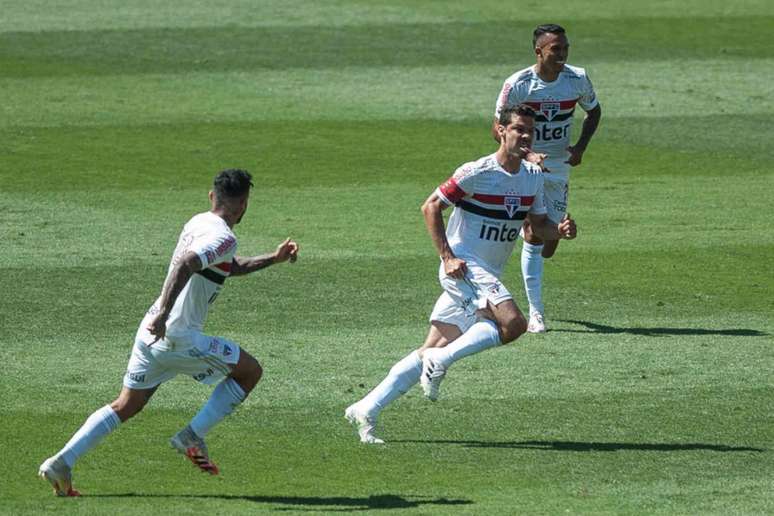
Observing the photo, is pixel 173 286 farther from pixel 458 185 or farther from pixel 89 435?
pixel 458 185

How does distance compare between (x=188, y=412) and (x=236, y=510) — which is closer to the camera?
(x=236, y=510)

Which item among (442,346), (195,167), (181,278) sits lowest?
(195,167)

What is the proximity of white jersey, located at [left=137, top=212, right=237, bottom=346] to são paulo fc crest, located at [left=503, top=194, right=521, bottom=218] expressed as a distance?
6.84ft

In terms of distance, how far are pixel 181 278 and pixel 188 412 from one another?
2.26 meters

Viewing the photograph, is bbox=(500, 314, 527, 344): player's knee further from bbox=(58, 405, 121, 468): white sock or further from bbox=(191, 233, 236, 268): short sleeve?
bbox=(58, 405, 121, 468): white sock

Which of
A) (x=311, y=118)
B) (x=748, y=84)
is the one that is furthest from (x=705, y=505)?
(x=748, y=84)

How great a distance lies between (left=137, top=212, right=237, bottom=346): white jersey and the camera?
8203mm

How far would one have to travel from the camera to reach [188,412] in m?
10.1

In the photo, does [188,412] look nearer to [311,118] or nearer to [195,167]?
[195,167]

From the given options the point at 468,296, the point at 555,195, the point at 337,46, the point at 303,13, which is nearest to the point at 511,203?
the point at 468,296

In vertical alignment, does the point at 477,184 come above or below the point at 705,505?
above

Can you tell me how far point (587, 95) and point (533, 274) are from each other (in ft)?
5.43

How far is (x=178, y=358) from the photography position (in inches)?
332

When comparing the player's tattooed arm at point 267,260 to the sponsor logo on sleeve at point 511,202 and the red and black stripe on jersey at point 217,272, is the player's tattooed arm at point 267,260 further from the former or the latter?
the sponsor logo on sleeve at point 511,202
